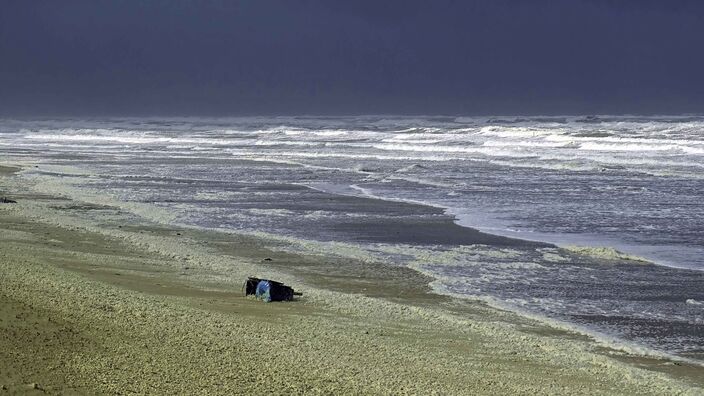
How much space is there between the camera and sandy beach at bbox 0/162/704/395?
6.97 metres

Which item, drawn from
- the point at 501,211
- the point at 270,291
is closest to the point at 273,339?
A: the point at 270,291

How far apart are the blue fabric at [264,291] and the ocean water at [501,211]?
2182 millimetres

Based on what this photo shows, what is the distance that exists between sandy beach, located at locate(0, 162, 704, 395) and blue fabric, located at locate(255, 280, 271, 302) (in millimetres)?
151

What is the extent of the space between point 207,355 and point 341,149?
4580 cm

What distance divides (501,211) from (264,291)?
10.3 metres

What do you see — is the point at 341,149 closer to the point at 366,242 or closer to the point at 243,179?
the point at 243,179

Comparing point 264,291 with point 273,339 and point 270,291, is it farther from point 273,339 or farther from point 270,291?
point 273,339

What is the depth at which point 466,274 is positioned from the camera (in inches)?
494

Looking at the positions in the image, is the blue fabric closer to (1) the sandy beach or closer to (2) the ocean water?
(1) the sandy beach

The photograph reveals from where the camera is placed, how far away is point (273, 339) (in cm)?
843

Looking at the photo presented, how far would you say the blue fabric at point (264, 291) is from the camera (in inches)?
409

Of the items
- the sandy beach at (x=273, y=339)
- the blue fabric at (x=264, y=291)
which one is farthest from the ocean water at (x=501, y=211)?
the blue fabric at (x=264, y=291)

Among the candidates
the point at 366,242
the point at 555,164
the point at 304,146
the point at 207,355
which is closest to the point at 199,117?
the point at 304,146

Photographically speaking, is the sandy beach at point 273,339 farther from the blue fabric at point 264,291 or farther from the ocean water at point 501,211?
the ocean water at point 501,211
